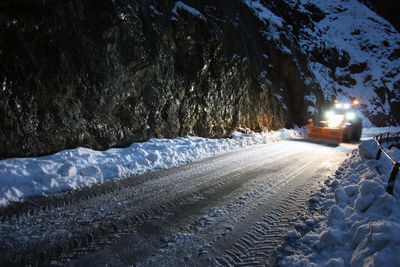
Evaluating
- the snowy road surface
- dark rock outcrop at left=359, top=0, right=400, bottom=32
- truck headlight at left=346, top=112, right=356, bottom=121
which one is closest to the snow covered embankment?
the snowy road surface

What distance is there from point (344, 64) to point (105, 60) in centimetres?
3829

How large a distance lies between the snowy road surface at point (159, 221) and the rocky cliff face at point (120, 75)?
3131 mm

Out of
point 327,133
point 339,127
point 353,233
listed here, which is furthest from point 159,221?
point 339,127

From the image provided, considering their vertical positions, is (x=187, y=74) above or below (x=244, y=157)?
above

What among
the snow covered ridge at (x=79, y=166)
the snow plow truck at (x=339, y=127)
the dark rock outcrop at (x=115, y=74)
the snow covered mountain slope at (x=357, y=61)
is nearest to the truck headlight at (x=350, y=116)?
the snow plow truck at (x=339, y=127)

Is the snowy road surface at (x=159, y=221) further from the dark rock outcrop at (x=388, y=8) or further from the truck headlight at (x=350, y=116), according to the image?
the dark rock outcrop at (x=388, y=8)

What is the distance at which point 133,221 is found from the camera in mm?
3322

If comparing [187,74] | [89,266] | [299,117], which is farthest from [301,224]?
[299,117]

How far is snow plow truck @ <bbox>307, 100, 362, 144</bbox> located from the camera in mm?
13914

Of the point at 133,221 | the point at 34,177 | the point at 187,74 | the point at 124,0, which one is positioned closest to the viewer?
the point at 133,221

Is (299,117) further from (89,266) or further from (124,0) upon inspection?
(89,266)

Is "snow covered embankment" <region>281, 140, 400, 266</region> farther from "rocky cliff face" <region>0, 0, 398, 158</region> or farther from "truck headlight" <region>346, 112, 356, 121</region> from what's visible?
"truck headlight" <region>346, 112, 356, 121</region>

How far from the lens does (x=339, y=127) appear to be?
1432 centimetres

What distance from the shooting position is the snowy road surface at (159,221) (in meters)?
2.58
